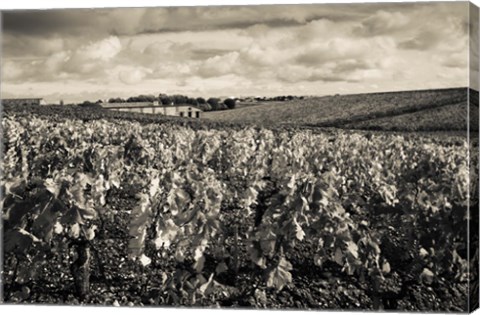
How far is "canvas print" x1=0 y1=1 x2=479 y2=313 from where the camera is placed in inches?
282

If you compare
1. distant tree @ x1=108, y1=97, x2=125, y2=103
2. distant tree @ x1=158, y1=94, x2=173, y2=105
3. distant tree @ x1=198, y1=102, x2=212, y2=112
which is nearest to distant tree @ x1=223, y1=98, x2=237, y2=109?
distant tree @ x1=198, y1=102, x2=212, y2=112

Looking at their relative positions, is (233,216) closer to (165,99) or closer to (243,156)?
(243,156)

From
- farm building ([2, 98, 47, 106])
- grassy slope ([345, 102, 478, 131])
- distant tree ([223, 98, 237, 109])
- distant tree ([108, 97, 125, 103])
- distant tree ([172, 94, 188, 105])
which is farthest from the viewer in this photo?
farm building ([2, 98, 47, 106])

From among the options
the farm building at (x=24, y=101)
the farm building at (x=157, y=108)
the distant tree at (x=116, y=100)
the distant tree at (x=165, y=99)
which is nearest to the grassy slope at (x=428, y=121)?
the farm building at (x=157, y=108)

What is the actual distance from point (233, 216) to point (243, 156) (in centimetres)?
47

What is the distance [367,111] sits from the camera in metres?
7.39

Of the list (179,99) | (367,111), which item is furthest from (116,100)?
(367,111)

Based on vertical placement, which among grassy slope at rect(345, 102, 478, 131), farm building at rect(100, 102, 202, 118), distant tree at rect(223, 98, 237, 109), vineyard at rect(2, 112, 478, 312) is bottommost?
vineyard at rect(2, 112, 478, 312)

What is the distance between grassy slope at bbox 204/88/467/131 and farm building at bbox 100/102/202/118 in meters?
0.12

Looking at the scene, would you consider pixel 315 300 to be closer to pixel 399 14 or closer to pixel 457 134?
pixel 457 134

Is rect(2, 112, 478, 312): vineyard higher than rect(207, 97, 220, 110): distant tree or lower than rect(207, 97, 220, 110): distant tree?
lower

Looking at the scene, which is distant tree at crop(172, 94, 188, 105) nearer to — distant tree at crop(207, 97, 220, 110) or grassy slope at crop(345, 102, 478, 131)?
distant tree at crop(207, 97, 220, 110)

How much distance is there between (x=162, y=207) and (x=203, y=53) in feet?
3.85

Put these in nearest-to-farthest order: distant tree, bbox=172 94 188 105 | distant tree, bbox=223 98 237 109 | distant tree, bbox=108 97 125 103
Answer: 1. distant tree, bbox=223 98 237 109
2. distant tree, bbox=172 94 188 105
3. distant tree, bbox=108 97 125 103
